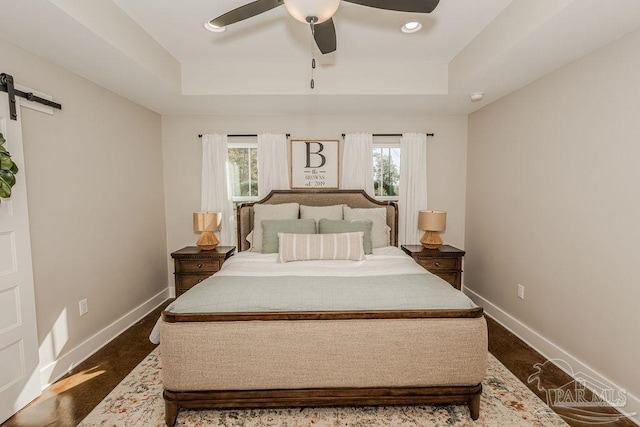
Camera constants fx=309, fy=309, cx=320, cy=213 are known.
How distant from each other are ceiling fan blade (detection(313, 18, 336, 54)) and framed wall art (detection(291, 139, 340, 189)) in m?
1.64

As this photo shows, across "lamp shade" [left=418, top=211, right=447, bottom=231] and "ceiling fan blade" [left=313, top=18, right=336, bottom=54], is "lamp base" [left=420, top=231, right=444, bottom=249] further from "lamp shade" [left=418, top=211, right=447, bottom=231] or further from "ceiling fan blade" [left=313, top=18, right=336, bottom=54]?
"ceiling fan blade" [left=313, top=18, right=336, bottom=54]

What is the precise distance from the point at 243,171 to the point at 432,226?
231cm

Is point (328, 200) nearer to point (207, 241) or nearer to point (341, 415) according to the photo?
point (207, 241)

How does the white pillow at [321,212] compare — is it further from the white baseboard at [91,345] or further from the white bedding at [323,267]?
the white baseboard at [91,345]

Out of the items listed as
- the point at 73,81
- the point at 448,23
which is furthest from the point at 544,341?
the point at 73,81

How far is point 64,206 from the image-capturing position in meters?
2.37

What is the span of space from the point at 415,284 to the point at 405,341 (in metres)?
Result: 0.41

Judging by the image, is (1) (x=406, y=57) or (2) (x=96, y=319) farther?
(1) (x=406, y=57)

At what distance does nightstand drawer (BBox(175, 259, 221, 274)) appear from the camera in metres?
3.26

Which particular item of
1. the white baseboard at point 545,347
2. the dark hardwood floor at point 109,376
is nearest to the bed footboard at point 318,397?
the dark hardwood floor at point 109,376

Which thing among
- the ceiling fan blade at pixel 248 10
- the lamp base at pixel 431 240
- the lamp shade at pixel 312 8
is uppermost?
the ceiling fan blade at pixel 248 10

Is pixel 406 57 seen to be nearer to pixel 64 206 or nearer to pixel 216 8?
pixel 216 8

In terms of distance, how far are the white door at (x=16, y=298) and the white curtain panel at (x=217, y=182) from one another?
5.91 feet

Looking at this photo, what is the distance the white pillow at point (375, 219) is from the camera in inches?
127
